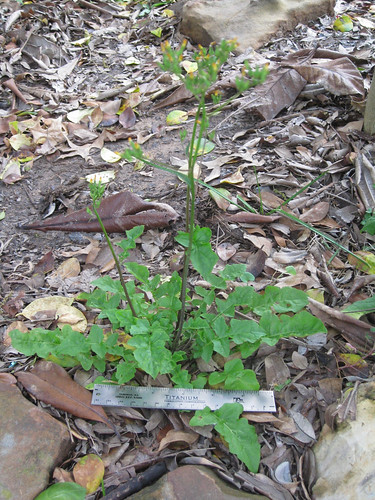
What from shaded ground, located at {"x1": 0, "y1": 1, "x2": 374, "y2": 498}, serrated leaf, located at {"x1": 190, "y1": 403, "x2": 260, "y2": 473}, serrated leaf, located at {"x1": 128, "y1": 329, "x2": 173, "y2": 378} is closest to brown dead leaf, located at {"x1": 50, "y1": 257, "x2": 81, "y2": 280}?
shaded ground, located at {"x1": 0, "y1": 1, "x2": 374, "y2": 498}

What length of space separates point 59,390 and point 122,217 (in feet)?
3.32

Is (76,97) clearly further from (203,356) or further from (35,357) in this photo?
(203,356)

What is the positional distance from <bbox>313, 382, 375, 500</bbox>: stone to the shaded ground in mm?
62

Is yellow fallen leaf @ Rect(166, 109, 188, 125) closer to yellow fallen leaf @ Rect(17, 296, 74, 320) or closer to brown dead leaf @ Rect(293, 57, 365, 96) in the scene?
brown dead leaf @ Rect(293, 57, 365, 96)

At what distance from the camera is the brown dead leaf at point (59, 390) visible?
5.87ft

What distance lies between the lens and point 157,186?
278cm

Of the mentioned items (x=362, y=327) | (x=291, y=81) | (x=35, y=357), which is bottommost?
(x=35, y=357)

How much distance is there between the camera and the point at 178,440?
169 cm

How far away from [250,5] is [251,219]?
8.94ft

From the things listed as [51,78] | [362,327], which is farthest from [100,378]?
[51,78]

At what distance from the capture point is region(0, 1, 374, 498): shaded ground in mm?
1760

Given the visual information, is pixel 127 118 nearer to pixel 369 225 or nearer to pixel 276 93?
pixel 276 93

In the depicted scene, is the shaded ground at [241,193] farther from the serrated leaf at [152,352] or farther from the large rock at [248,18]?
the serrated leaf at [152,352]

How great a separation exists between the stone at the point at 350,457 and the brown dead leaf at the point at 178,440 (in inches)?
18.3
